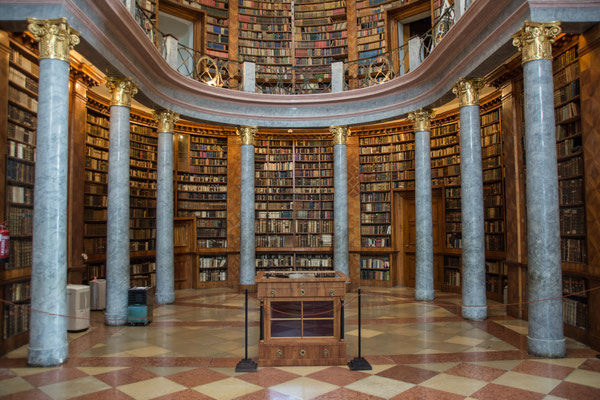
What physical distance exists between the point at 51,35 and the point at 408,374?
5.20 m

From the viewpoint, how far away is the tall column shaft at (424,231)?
8492 mm

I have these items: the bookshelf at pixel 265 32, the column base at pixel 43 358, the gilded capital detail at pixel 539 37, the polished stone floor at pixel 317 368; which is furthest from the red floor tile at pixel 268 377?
the bookshelf at pixel 265 32

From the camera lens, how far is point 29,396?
12.1ft

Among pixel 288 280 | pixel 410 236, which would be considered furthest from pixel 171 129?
pixel 410 236

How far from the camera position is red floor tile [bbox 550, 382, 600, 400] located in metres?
3.62

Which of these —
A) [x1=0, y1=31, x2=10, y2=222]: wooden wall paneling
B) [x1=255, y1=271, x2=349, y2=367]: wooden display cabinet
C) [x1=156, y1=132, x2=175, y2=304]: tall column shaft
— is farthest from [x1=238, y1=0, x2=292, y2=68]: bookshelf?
[x1=255, y1=271, x2=349, y2=367]: wooden display cabinet

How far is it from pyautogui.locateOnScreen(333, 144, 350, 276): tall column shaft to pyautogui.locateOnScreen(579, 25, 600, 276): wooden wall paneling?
17.3 ft

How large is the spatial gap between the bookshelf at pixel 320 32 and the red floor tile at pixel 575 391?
364 inches

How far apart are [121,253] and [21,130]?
2181 millimetres

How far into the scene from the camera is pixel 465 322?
6.62 m

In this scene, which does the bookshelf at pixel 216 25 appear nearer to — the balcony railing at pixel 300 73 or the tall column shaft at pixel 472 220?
the balcony railing at pixel 300 73

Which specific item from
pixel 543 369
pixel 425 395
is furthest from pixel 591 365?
pixel 425 395

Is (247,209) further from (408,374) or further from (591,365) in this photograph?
(591,365)

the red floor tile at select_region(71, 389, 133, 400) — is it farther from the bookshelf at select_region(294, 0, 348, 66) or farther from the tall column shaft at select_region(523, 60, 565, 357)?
the bookshelf at select_region(294, 0, 348, 66)
